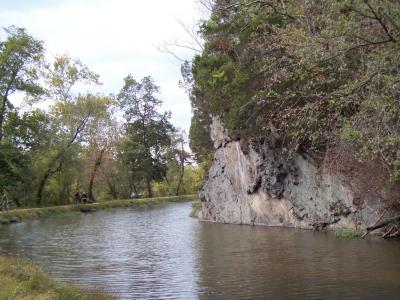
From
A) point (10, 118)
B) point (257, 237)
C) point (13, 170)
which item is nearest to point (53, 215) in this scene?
point (10, 118)

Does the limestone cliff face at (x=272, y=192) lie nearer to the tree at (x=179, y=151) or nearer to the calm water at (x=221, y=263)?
the calm water at (x=221, y=263)

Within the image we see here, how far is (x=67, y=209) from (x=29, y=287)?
145 feet

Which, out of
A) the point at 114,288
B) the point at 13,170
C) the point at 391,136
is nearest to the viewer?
the point at 391,136

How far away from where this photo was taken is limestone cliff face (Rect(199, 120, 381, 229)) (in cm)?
2669

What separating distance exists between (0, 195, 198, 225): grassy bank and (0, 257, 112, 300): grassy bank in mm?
29875

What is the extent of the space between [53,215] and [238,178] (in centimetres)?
2327

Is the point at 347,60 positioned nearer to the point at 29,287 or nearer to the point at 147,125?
the point at 29,287

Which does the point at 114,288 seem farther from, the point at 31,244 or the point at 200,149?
the point at 200,149

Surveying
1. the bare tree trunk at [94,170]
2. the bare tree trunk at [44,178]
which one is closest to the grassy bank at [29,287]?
the bare tree trunk at [44,178]

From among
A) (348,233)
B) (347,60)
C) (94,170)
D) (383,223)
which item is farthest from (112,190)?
(347,60)

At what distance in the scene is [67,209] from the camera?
178ft

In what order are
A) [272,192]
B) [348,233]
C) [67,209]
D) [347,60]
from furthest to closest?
[67,209] < [272,192] < [348,233] < [347,60]

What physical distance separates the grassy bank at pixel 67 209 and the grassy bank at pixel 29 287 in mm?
29875

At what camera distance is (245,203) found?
34562mm
